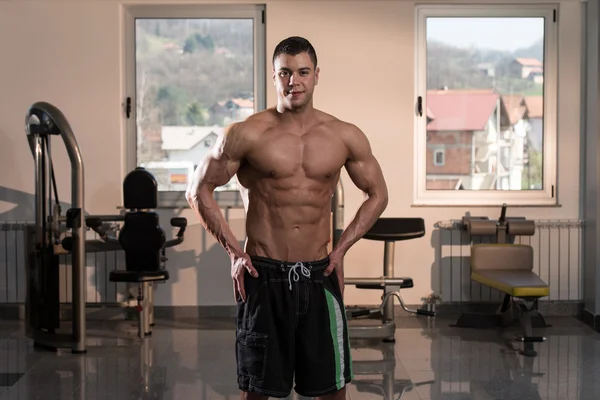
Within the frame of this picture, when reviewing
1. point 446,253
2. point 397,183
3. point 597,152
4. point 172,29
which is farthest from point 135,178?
point 597,152

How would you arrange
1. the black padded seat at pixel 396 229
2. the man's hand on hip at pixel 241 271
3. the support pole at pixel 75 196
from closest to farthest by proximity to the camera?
the man's hand on hip at pixel 241 271
the support pole at pixel 75 196
the black padded seat at pixel 396 229

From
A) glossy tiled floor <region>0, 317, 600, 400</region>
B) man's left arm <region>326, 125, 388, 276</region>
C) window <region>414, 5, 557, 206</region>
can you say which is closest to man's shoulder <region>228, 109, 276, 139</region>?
man's left arm <region>326, 125, 388, 276</region>

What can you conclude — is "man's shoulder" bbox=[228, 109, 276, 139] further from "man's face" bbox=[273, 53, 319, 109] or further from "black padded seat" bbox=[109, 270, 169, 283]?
"black padded seat" bbox=[109, 270, 169, 283]

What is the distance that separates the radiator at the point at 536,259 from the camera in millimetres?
6309

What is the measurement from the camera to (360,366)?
193 inches

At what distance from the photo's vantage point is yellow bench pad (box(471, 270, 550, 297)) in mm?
5273

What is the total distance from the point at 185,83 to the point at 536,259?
112 inches

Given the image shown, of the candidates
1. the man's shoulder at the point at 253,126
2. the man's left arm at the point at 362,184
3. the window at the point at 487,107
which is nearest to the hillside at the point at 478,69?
the window at the point at 487,107

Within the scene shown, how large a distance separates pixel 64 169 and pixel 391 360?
2.75m

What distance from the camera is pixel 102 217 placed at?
18.7 feet

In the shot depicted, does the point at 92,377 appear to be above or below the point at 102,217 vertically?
below

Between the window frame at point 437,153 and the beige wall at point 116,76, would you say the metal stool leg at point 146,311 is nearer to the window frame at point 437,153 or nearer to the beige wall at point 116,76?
the beige wall at point 116,76

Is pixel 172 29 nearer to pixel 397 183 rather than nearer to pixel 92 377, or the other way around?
pixel 397 183

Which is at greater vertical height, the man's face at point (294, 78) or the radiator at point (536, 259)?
the man's face at point (294, 78)
